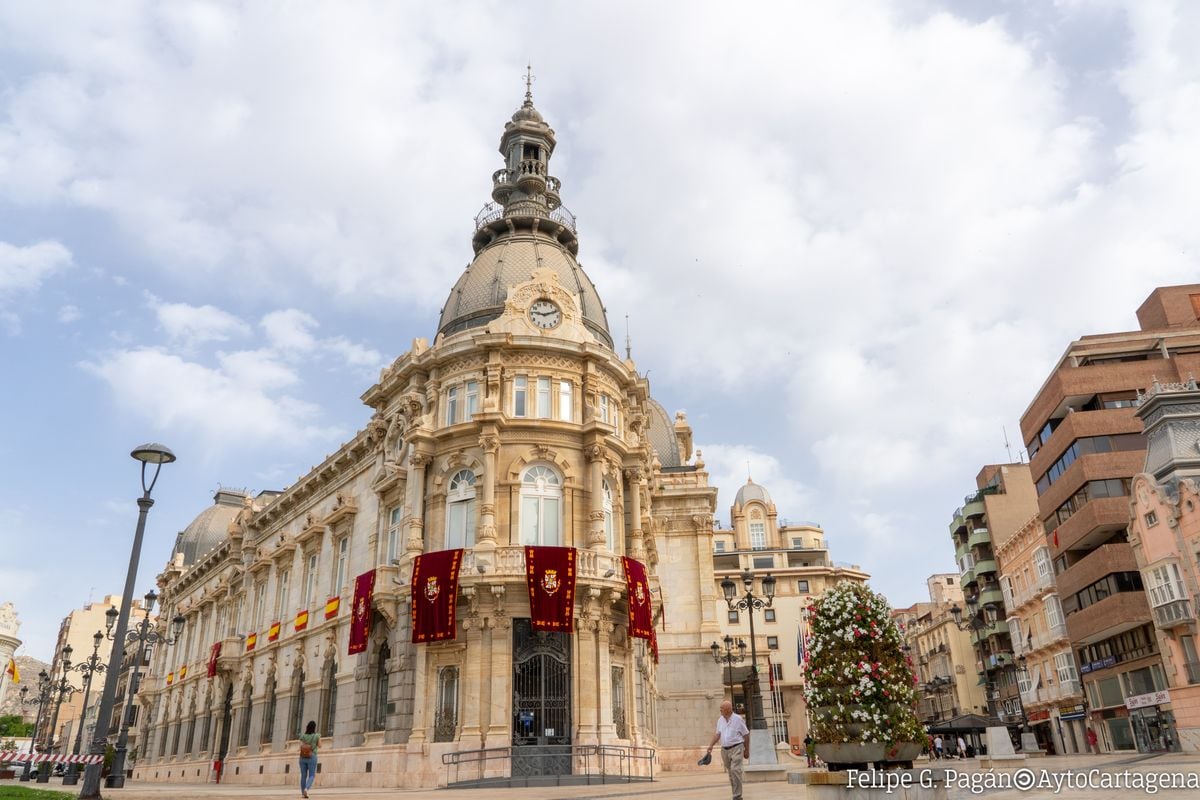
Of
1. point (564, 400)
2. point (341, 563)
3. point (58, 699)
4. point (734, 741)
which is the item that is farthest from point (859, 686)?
point (58, 699)

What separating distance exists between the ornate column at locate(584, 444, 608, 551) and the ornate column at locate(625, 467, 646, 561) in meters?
2.13

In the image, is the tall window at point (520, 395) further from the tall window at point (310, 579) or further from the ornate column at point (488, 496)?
the tall window at point (310, 579)

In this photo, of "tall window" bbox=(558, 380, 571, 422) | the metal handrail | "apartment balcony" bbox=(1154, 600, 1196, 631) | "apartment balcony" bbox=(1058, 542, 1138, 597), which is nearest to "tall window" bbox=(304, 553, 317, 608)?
the metal handrail

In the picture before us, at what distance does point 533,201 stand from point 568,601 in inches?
807

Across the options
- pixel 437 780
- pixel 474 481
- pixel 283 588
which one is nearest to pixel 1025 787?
pixel 437 780

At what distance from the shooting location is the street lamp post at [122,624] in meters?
17.1

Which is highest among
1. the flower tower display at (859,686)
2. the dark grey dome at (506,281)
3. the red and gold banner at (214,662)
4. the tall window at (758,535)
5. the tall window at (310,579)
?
the tall window at (758,535)

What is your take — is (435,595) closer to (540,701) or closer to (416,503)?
(416,503)

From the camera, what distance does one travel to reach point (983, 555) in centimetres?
6844

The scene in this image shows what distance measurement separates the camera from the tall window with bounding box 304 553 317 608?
3928 centimetres

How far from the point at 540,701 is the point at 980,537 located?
5158 cm

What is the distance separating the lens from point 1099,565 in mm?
45062

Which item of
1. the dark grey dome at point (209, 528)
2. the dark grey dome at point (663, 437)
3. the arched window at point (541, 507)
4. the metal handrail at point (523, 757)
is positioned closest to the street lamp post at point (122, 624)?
the metal handrail at point (523, 757)

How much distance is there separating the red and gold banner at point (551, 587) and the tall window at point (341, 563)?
41.2 feet
